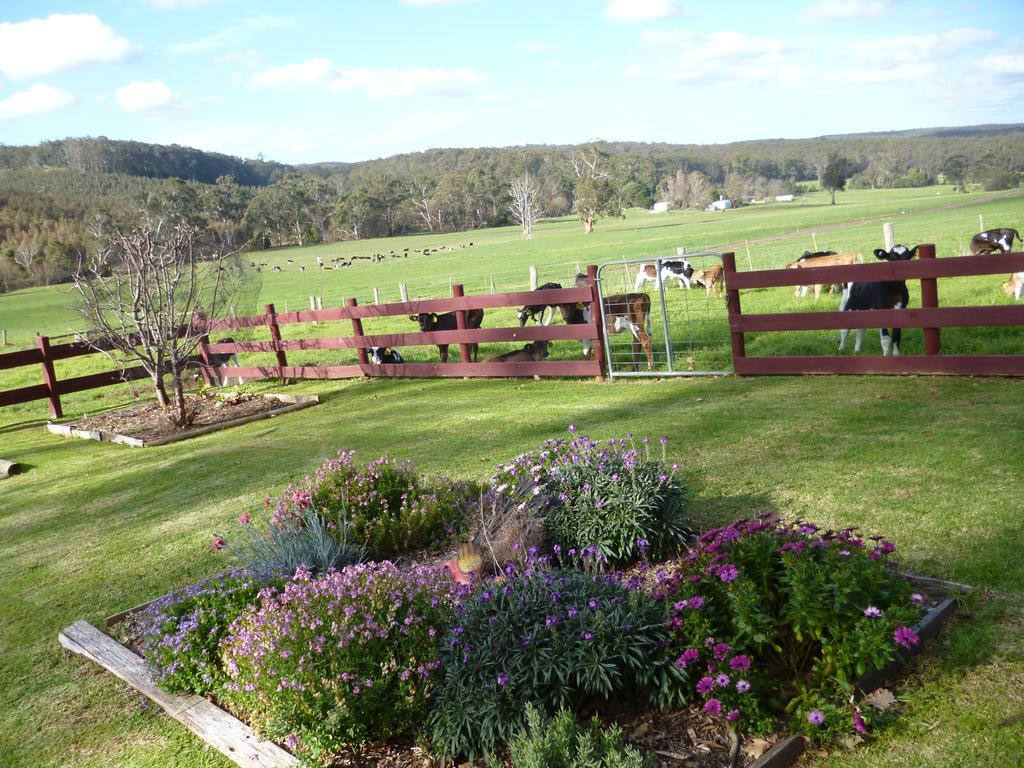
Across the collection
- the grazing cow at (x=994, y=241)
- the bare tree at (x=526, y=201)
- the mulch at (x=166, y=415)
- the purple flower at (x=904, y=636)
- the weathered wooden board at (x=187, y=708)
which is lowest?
the weathered wooden board at (x=187, y=708)

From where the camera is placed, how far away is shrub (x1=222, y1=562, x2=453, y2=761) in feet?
10.6

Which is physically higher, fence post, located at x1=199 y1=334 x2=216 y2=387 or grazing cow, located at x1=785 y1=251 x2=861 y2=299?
grazing cow, located at x1=785 y1=251 x2=861 y2=299

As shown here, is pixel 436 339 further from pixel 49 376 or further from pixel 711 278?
pixel 711 278

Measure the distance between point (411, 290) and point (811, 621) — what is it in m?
41.6

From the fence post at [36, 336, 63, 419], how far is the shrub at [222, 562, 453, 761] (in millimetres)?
13199

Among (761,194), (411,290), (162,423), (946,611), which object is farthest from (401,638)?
(761,194)

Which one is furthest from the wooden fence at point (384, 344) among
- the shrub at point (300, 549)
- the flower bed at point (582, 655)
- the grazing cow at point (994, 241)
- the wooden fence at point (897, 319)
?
the grazing cow at point (994, 241)

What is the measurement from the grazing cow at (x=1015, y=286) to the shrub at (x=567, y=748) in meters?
14.6

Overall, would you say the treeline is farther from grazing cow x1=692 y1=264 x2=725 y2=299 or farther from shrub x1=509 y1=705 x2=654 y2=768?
shrub x1=509 y1=705 x2=654 y2=768

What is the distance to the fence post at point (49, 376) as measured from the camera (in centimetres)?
1468

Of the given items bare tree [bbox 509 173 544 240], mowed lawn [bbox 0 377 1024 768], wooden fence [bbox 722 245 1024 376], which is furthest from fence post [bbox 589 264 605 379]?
bare tree [bbox 509 173 544 240]

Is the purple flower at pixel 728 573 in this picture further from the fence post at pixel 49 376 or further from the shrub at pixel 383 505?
the fence post at pixel 49 376

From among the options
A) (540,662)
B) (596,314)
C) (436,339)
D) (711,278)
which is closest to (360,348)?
(436,339)

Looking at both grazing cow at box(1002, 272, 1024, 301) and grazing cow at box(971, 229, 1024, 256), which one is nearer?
grazing cow at box(1002, 272, 1024, 301)
